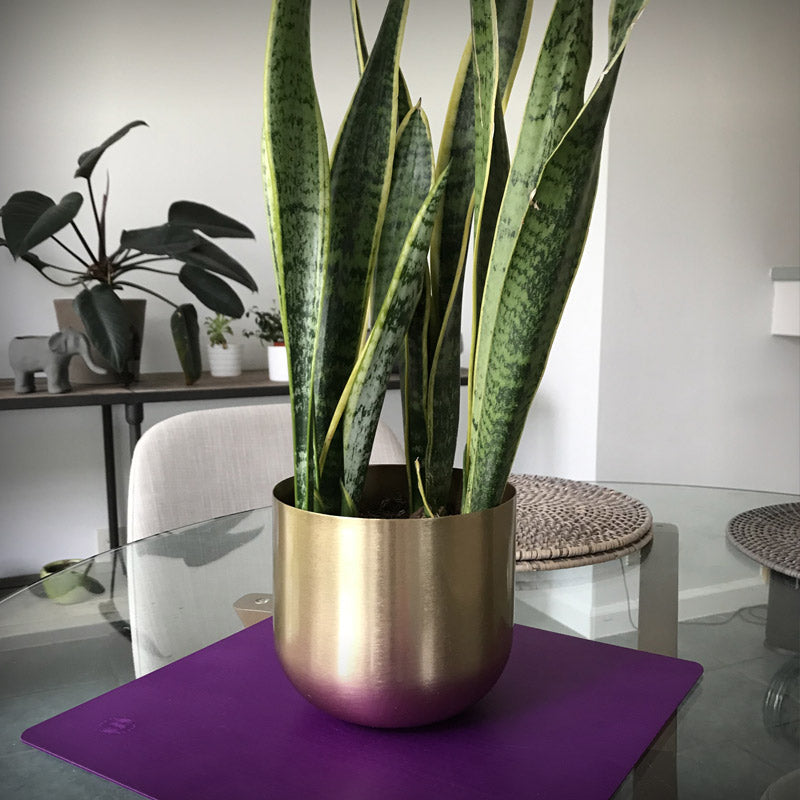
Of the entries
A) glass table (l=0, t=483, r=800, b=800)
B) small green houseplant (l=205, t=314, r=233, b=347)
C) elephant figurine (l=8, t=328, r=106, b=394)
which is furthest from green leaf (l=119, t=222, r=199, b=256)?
glass table (l=0, t=483, r=800, b=800)

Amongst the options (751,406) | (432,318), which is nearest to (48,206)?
(432,318)

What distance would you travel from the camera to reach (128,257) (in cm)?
203

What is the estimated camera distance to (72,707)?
0.50 meters

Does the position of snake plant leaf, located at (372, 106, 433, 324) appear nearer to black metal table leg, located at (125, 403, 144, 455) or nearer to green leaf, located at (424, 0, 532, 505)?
green leaf, located at (424, 0, 532, 505)

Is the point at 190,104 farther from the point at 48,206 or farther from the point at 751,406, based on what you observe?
the point at 751,406

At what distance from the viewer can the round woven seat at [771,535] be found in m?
0.80

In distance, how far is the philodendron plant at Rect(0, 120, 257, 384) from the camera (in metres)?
1.77

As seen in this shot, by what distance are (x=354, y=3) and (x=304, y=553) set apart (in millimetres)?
302

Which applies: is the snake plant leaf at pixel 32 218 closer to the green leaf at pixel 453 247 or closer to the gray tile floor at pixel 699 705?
the gray tile floor at pixel 699 705

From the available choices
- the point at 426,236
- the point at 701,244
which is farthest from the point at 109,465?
the point at 426,236

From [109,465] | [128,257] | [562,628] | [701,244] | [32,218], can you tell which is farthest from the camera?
[701,244]

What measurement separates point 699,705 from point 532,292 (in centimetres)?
29

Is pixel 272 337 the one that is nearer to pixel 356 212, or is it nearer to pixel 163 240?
pixel 163 240

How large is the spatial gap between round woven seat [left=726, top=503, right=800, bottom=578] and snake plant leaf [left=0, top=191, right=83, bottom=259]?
143 cm
